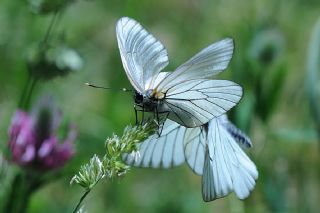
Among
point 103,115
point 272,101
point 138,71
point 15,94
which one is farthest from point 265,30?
point 138,71

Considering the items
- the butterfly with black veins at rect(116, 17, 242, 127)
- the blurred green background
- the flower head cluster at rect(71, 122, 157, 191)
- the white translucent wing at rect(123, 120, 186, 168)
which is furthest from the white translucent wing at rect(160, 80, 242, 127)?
the blurred green background

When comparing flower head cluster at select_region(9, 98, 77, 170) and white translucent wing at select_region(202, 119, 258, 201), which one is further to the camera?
flower head cluster at select_region(9, 98, 77, 170)

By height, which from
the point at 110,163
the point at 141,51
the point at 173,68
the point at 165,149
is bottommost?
the point at 173,68

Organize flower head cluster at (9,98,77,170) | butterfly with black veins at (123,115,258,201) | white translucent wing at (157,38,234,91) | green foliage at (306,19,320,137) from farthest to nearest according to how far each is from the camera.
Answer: green foliage at (306,19,320,137)
flower head cluster at (9,98,77,170)
butterfly with black veins at (123,115,258,201)
white translucent wing at (157,38,234,91)

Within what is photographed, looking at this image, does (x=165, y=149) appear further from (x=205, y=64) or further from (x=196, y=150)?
(x=205, y=64)

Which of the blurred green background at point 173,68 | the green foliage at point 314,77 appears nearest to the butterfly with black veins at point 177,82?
the blurred green background at point 173,68

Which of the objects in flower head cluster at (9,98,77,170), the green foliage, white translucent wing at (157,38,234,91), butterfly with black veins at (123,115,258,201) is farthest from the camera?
the green foliage

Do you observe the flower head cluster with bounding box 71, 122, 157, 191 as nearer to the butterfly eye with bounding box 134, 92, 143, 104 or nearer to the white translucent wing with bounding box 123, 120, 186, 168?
the butterfly eye with bounding box 134, 92, 143, 104

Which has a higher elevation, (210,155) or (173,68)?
(210,155)

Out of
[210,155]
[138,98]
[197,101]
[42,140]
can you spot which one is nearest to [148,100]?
[138,98]
